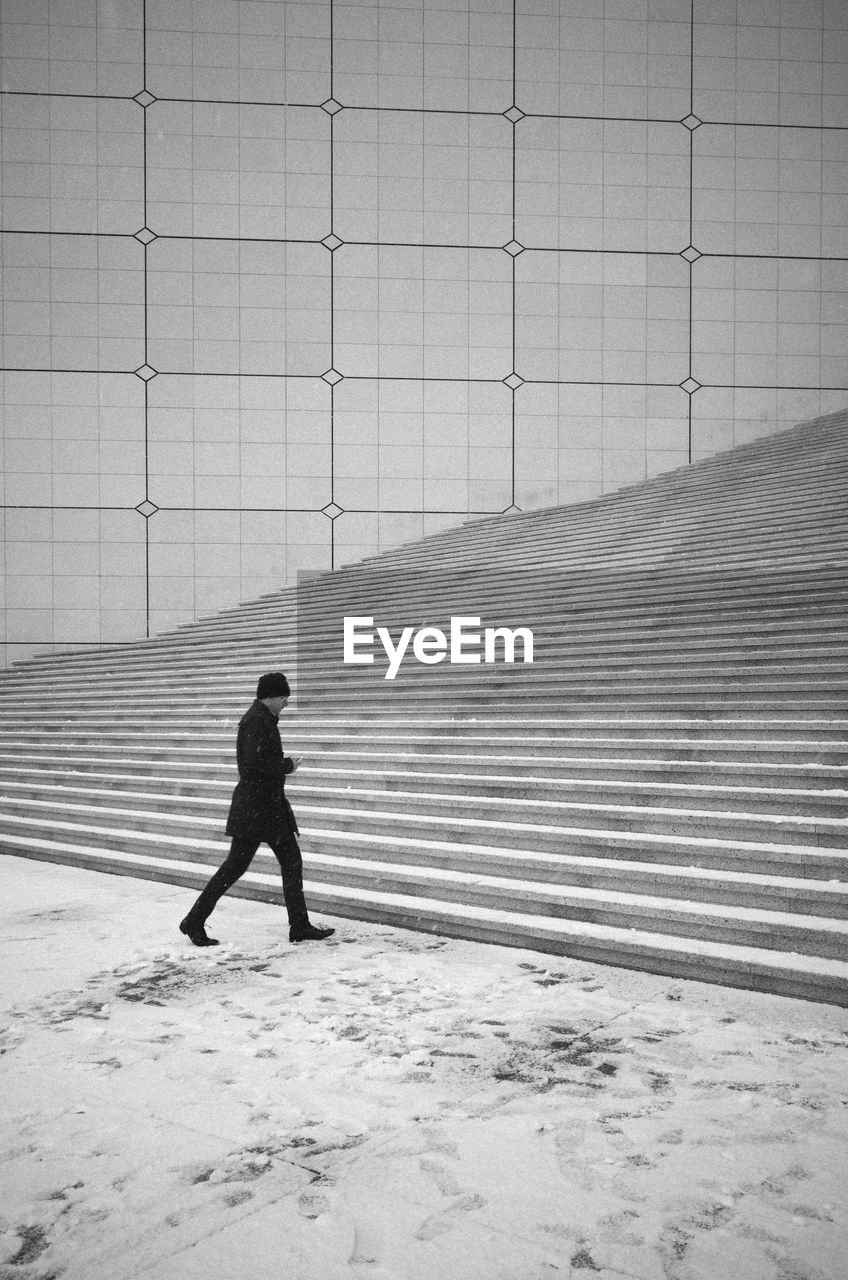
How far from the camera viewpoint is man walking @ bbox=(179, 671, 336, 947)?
4.70 m

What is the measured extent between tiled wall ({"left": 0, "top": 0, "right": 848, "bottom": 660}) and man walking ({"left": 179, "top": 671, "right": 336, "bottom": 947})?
1069cm

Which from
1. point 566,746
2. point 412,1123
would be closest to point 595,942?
point 412,1123

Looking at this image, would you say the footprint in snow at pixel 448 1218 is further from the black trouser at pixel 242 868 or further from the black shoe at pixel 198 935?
the black shoe at pixel 198 935

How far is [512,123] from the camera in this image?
618 inches

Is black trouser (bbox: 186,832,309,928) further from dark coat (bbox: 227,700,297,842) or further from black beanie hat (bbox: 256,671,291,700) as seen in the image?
black beanie hat (bbox: 256,671,291,700)

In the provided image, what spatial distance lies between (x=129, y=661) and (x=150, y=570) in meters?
3.27

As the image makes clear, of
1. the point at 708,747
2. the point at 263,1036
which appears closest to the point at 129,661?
the point at 708,747

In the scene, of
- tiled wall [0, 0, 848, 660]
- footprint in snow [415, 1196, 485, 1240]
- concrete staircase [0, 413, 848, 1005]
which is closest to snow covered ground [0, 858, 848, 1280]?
footprint in snow [415, 1196, 485, 1240]

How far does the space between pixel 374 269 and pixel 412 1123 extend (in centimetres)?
1455
